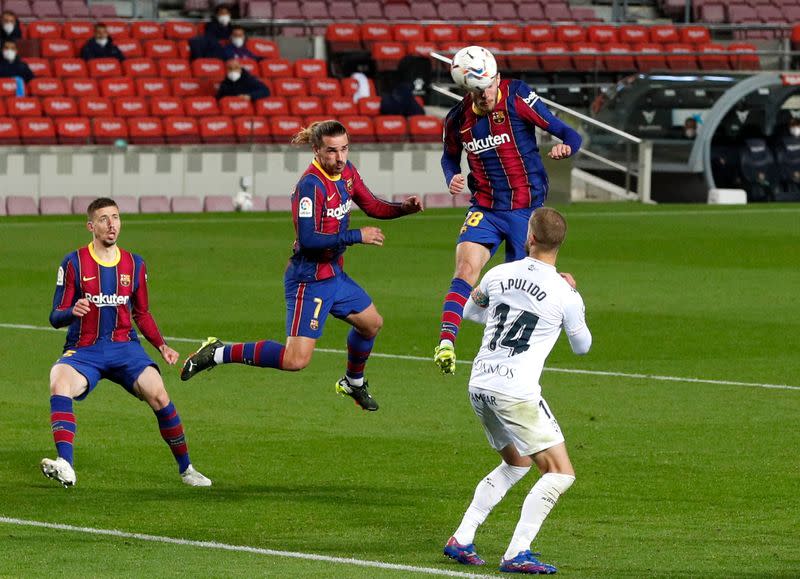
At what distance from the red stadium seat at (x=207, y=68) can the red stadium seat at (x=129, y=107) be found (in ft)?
6.99

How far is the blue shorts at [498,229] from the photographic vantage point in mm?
12781

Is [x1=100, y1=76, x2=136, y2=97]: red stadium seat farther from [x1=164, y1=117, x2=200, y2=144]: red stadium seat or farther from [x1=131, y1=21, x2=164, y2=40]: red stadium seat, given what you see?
[x1=131, y1=21, x2=164, y2=40]: red stadium seat

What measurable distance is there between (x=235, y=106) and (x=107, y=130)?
2.96 metres

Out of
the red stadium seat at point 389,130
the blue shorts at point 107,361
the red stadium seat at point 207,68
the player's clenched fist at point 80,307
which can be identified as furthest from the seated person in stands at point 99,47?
the player's clenched fist at point 80,307

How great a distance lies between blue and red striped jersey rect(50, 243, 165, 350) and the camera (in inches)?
393

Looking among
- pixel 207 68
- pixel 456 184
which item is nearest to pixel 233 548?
pixel 456 184

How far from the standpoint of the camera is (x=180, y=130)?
107 feet

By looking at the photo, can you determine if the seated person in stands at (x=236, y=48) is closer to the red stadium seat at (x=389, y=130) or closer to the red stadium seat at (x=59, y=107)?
the red stadium seat at (x=389, y=130)

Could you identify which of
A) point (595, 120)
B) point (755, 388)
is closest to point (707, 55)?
point (595, 120)

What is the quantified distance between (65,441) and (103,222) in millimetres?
1286

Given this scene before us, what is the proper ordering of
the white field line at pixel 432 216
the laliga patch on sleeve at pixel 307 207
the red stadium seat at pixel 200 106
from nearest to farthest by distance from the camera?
the laliga patch on sleeve at pixel 307 207 < the white field line at pixel 432 216 < the red stadium seat at pixel 200 106

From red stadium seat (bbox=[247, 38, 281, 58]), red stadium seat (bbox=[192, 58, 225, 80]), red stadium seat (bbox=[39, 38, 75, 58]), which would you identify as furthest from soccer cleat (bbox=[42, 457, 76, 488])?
red stadium seat (bbox=[247, 38, 281, 58])

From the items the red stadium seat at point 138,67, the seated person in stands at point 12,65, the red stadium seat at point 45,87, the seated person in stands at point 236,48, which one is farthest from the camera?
the seated person in stands at point 236,48

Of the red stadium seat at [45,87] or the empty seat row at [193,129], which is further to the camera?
the red stadium seat at [45,87]
